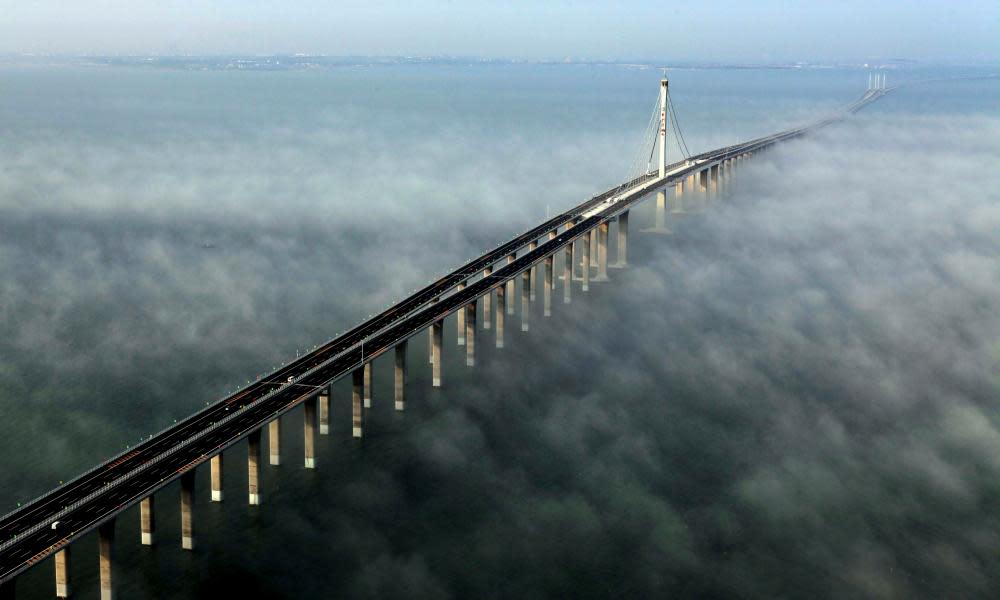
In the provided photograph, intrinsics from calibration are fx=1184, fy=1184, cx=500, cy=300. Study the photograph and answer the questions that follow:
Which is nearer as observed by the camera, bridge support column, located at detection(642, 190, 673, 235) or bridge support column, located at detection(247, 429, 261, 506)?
bridge support column, located at detection(247, 429, 261, 506)

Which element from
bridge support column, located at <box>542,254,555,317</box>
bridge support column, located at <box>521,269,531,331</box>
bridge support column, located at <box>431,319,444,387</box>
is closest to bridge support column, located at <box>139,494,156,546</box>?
bridge support column, located at <box>431,319,444,387</box>

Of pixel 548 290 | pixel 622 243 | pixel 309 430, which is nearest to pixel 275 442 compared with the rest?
pixel 309 430

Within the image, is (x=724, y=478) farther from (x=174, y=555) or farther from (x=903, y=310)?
(x=903, y=310)

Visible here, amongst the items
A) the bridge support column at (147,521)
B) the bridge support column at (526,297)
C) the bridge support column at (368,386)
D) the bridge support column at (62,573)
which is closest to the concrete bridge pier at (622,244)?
the bridge support column at (526,297)

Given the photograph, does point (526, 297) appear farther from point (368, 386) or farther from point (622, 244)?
point (622, 244)

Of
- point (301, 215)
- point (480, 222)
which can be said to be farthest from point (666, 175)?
point (301, 215)

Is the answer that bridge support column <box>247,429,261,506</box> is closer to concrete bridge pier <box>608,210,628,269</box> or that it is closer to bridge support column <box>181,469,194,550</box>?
bridge support column <box>181,469,194,550</box>

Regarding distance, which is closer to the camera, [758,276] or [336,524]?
[336,524]
